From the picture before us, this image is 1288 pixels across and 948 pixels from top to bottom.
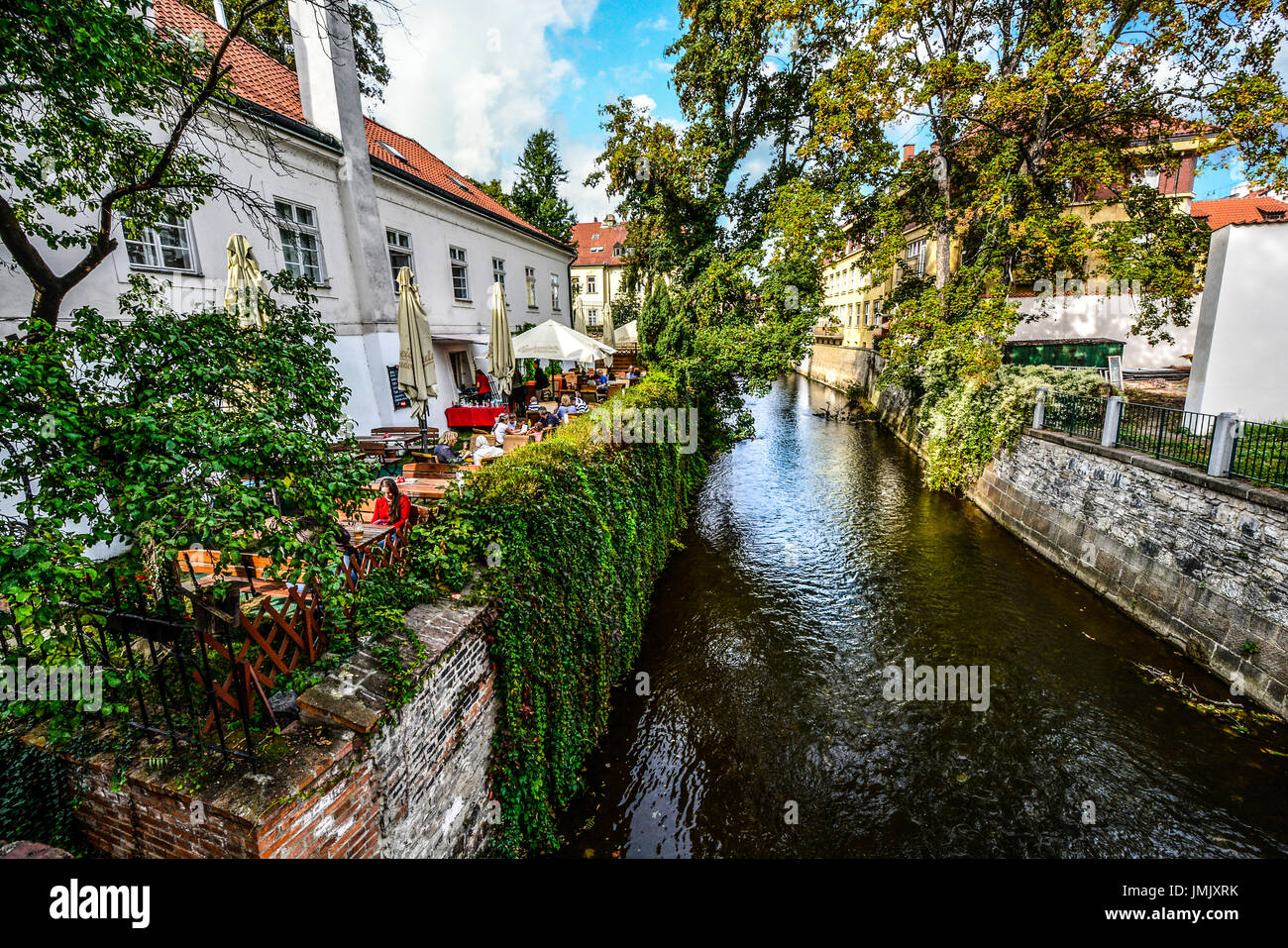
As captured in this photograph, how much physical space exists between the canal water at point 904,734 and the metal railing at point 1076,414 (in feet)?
10.5

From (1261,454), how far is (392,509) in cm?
1201

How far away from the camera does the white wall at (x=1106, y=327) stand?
845 inches

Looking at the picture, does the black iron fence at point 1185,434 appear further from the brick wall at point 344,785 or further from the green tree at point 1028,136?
the brick wall at point 344,785

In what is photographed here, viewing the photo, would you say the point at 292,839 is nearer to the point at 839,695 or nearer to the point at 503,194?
the point at 839,695

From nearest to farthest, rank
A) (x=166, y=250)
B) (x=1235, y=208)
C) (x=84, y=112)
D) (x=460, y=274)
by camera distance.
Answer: (x=84, y=112) → (x=166, y=250) → (x=460, y=274) → (x=1235, y=208)

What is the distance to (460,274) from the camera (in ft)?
51.8

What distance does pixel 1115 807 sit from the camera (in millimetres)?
5582

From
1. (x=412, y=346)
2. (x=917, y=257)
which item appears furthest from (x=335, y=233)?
(x=917, y=257)

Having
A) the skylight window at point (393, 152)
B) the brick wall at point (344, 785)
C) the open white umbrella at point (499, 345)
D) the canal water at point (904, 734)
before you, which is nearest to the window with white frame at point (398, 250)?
the open white umbrella at point (499, 345)

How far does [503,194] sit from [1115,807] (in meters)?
37.4

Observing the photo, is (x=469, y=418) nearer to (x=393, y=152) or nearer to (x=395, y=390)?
(x=395, y=390)

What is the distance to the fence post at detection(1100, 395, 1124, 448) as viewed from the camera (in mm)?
10258
